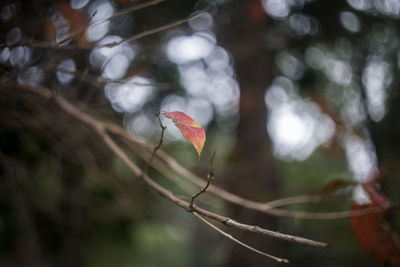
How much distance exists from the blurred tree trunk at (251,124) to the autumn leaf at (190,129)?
1332 mm

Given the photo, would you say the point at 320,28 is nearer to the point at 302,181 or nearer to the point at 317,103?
the point at 317,103

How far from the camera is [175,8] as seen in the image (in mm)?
2223

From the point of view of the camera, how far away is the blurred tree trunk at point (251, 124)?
7.75ft

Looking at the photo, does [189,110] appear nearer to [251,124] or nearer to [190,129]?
[251,124]

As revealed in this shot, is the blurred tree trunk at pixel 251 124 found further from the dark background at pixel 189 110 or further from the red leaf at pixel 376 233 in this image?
the red leaf at pixel 376 233

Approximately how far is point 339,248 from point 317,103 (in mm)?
2910

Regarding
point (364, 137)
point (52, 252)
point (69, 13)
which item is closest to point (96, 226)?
point (52, 252)

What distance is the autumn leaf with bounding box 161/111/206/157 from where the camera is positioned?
0.62 meters

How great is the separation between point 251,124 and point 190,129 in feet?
8.09

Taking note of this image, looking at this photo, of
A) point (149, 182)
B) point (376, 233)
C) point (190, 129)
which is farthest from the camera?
point (376, 233)

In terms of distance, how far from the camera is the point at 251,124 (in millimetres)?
3033

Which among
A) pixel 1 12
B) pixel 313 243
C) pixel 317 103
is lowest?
pixel 317 103

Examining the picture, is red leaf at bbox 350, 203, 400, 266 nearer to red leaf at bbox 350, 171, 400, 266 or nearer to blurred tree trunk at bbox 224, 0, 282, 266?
red leaf at bbox 350, 171, 400, 266

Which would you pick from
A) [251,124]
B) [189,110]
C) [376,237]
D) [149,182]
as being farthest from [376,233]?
[189,110]
